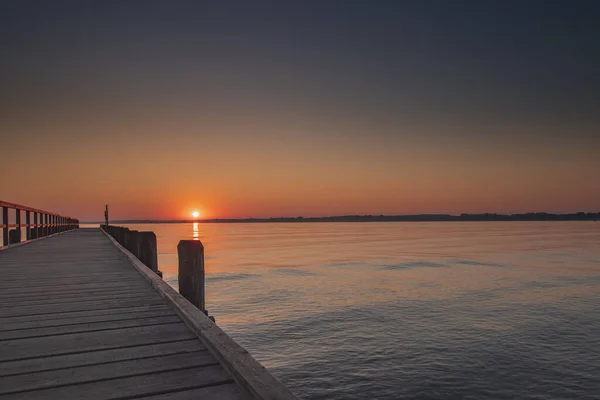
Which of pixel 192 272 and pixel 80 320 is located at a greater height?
pixel 192 272

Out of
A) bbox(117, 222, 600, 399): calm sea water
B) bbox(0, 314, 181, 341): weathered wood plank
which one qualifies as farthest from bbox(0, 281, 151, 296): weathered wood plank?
bbox(117, 222, 600, 399): calm sea water

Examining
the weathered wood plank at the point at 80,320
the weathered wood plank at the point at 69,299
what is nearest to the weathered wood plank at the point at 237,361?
the weathered wood plank at the point at 80,320

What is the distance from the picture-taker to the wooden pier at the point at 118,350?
2707 millimetres

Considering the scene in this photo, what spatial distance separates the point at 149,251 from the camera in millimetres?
9711

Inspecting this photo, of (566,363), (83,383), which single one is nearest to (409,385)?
(566,363)

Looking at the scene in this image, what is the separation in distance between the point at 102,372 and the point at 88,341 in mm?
919

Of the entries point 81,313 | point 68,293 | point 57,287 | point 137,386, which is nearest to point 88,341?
point 81,313

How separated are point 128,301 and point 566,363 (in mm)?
8893

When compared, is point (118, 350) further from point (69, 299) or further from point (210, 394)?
point (69, 299)

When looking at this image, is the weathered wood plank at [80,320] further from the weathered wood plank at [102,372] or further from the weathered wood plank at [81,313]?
the weathered wood plank at [102,372]

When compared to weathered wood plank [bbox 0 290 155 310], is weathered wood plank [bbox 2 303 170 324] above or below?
below

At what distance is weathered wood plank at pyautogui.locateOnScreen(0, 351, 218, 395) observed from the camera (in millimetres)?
2854

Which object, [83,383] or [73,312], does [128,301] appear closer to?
[73,312]

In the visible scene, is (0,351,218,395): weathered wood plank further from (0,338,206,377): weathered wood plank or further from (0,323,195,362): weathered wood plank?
(0,323,195,362): weathered wood plank
